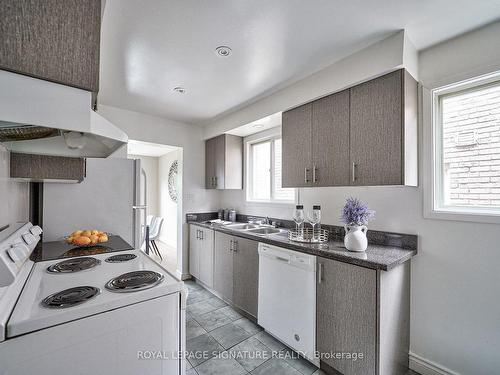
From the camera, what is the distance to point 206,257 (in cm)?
308

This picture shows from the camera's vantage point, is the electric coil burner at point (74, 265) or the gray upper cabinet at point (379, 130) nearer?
the electric coil burner at point (74, 265)

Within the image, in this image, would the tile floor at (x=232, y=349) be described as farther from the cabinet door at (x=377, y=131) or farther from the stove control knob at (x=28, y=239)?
the cabinet door at (x=377, y=131)

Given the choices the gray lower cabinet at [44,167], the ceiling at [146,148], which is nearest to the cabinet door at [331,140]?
the gray lower cabinet at [44,167]

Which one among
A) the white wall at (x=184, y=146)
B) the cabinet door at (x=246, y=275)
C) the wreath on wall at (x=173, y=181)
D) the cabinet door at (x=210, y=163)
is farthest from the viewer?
the wreath on wall at (x=173, y=181)

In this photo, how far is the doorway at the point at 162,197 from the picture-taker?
4974mm

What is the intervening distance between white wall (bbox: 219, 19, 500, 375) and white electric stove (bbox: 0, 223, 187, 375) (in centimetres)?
175

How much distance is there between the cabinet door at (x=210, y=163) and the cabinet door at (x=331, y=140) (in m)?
1.82

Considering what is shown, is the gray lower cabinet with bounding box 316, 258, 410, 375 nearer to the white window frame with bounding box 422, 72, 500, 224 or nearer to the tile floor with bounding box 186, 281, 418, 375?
the tile floor with bounding box 186, 281, 418, 375

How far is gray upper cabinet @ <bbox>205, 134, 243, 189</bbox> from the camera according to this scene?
3.35 m

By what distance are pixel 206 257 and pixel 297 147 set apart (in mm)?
1849

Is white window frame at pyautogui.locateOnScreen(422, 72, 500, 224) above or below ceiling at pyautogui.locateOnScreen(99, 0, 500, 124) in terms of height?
Result: below

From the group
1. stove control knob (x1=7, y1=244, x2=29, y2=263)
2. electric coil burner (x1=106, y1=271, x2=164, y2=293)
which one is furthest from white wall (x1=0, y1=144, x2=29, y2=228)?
electric coil burner (x1=106, y1=271, x2=164, y2=293)

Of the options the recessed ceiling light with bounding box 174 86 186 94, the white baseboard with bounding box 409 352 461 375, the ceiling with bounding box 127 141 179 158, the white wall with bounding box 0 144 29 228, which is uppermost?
the recessed ceiling light with bounding box 174 86 186 94

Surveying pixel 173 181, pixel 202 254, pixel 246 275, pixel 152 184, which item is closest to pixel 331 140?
pixel 246 275
